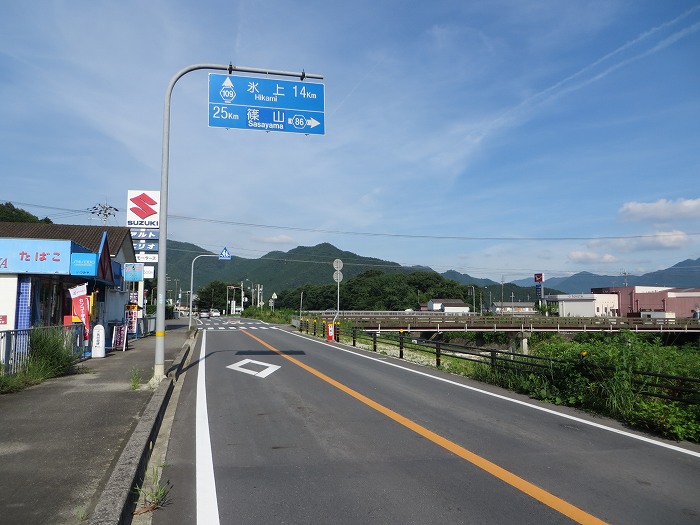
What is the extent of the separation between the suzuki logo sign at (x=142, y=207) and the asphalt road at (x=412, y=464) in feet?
79.1

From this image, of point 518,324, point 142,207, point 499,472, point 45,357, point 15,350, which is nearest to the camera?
point 499,472

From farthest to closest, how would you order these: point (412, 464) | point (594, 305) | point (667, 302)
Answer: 1. point (594, 305)
2. point (667, 302)
3. point (412, 464)

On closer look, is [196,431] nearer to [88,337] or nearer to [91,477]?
[91,477]

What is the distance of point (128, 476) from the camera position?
15.3 ft

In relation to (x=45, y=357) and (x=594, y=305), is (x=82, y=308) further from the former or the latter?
(x=594, y=305)

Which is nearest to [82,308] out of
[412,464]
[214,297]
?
[412,464]

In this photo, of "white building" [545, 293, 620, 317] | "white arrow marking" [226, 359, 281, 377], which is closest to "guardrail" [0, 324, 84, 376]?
"white arrow marking" [226, 359, 281, 377]

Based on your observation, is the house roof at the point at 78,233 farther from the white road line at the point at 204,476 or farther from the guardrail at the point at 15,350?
the white road line at the point at 204,476

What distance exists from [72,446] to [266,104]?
8057mm

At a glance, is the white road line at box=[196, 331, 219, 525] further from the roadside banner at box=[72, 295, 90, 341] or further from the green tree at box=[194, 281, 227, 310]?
the green tree at box=[194, 281, 227, 310]

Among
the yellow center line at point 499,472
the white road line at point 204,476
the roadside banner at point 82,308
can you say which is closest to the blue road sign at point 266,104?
the white road line at point 204,476

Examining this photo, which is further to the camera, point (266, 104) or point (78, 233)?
point (78, 233)

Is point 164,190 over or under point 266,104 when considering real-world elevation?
under

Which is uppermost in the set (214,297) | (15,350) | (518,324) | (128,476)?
(214,297)
